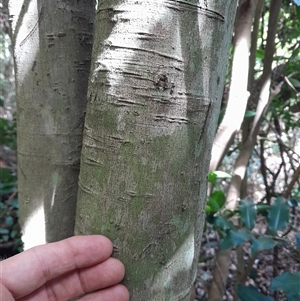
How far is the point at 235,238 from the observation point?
2.48 ft

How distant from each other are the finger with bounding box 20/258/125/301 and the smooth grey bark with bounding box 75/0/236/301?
0.05ft

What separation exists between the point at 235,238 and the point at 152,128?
0.45m

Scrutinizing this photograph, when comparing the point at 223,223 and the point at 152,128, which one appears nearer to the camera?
the point at 152,128

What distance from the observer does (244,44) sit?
0.88 meters

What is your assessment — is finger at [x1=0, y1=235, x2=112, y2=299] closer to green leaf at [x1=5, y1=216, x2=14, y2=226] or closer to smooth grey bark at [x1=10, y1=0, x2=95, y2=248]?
smooth grey bark at [x1=10, y1=0, x2=95, y2=248]

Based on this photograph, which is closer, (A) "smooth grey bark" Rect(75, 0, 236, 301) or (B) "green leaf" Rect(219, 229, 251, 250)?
(A) "smooth grey bark" Rect(75, 0, 236, 301)

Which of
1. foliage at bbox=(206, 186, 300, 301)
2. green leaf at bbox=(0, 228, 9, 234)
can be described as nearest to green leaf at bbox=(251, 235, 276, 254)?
foliage at bbox=(206, 186, 300, 301)

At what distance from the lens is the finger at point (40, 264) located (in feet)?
1.55

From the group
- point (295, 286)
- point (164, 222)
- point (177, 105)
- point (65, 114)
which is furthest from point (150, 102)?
point (295, 286)

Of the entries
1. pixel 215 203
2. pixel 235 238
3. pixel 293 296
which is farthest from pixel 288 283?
pixel 215 203

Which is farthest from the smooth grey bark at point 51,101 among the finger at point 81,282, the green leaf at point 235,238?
the green leaf at point 235,238

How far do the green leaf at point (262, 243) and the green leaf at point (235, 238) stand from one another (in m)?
0.02

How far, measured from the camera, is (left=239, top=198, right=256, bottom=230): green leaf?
817mm

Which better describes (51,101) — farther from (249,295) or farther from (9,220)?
(9,220)
